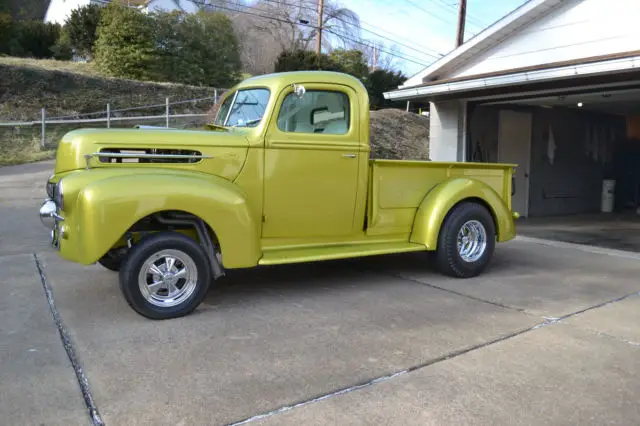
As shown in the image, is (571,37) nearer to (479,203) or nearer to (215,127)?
(479,203)

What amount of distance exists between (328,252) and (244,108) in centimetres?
166

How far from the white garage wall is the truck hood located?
22.2ft

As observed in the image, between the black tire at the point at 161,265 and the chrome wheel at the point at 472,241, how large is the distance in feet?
9.96

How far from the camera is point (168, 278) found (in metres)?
4.36

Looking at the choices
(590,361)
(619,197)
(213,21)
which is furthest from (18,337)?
(213,21)

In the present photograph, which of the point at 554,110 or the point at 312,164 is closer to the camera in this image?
the point at 312,164

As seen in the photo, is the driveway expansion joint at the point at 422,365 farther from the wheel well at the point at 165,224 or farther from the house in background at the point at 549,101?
the house in background at the point at 549,101

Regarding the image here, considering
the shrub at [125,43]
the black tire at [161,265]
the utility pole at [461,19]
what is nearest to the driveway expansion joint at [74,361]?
the black tire at [161,265]

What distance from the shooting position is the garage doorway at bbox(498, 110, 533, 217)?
1179cm

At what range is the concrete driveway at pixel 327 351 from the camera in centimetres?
299

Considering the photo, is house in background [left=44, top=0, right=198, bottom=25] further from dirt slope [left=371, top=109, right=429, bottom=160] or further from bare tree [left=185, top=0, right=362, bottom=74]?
dirt slope [left=371, top=109, right=429, bottom=160]

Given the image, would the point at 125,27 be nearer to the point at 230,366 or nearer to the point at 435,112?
the point at 435,112

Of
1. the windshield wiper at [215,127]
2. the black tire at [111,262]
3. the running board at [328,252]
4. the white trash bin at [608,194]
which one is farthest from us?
the white trash bin at [608,194]

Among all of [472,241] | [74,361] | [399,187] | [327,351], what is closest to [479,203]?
[472,241]
